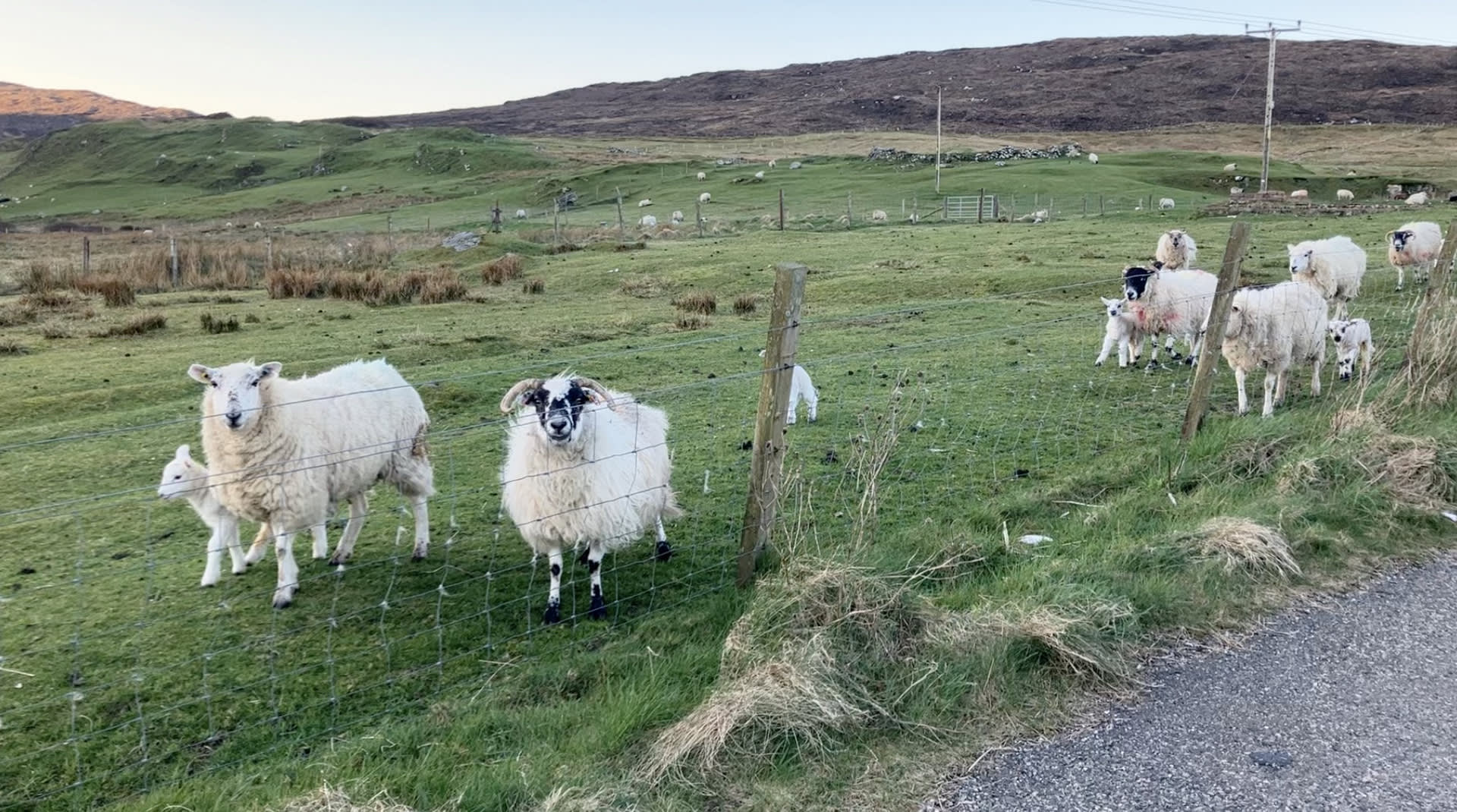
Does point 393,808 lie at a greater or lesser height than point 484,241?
lesser

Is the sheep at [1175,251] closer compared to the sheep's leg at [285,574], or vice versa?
the sheep's leg at [285,574]

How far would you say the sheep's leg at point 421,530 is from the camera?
730 cm

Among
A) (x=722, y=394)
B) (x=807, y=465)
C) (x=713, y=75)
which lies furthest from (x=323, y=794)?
(x=713, y=75)

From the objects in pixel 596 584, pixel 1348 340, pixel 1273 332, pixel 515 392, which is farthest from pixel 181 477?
pixel 1348 340

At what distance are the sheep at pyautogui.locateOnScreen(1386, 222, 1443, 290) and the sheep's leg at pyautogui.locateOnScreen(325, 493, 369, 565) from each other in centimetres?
2041

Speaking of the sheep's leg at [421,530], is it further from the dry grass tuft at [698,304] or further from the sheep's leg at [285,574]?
the dry grass tuft at [698,304]

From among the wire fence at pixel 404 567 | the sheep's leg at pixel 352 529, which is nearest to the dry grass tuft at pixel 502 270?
the wire fence at pixel 404 567

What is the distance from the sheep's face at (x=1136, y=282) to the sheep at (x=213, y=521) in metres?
11.1

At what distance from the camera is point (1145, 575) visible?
5703mm

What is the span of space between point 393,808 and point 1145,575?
438cm

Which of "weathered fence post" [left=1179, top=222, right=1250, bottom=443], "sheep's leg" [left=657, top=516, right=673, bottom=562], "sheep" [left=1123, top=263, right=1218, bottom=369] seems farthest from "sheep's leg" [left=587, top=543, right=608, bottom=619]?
"sheep" [left=1123, top=263, right=1218, bottom=369]

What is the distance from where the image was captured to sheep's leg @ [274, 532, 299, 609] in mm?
6379

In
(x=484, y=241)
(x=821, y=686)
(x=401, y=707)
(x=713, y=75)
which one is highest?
(x=713, y=75)

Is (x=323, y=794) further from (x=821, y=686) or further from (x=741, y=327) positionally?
(x=741, y=327)
